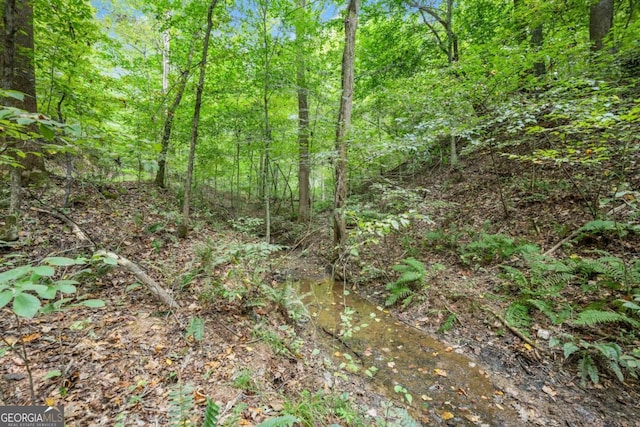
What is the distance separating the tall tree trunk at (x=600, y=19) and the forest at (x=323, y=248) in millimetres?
39

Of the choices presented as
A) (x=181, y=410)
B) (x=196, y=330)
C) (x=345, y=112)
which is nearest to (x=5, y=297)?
(x=181, y=410)

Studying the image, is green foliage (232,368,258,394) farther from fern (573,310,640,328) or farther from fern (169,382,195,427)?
fern (573,310,640,328)

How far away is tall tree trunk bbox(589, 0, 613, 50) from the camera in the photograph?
6781 millimetres

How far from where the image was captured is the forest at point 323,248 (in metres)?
2.55

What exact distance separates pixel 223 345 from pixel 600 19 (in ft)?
37.1

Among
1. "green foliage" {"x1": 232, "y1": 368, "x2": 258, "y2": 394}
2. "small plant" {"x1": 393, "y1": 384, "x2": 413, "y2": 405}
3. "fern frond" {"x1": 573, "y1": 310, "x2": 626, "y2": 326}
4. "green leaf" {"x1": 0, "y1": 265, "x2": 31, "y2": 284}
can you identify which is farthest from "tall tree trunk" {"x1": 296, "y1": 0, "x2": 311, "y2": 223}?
"green leaf" {"x1": 0, "y1": 265, "x2": 31, "y2": 284}

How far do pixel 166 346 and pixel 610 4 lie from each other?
1200 centimetres

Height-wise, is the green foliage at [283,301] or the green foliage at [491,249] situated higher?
the green foliage at [491,249]

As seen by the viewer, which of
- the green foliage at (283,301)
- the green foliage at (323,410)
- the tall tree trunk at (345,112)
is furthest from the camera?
the tall tree trunk at (345,112)

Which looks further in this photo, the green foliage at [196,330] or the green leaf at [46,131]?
the green foliage at [196,330]

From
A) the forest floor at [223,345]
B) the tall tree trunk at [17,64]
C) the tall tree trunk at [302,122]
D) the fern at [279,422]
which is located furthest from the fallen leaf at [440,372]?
the tall tree trunk at [17,64]

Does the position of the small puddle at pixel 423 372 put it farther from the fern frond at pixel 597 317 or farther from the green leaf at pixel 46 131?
the green leaf at pixel 46 131

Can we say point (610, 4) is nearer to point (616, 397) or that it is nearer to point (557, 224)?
point (557, 224)

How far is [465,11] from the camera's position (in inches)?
389
